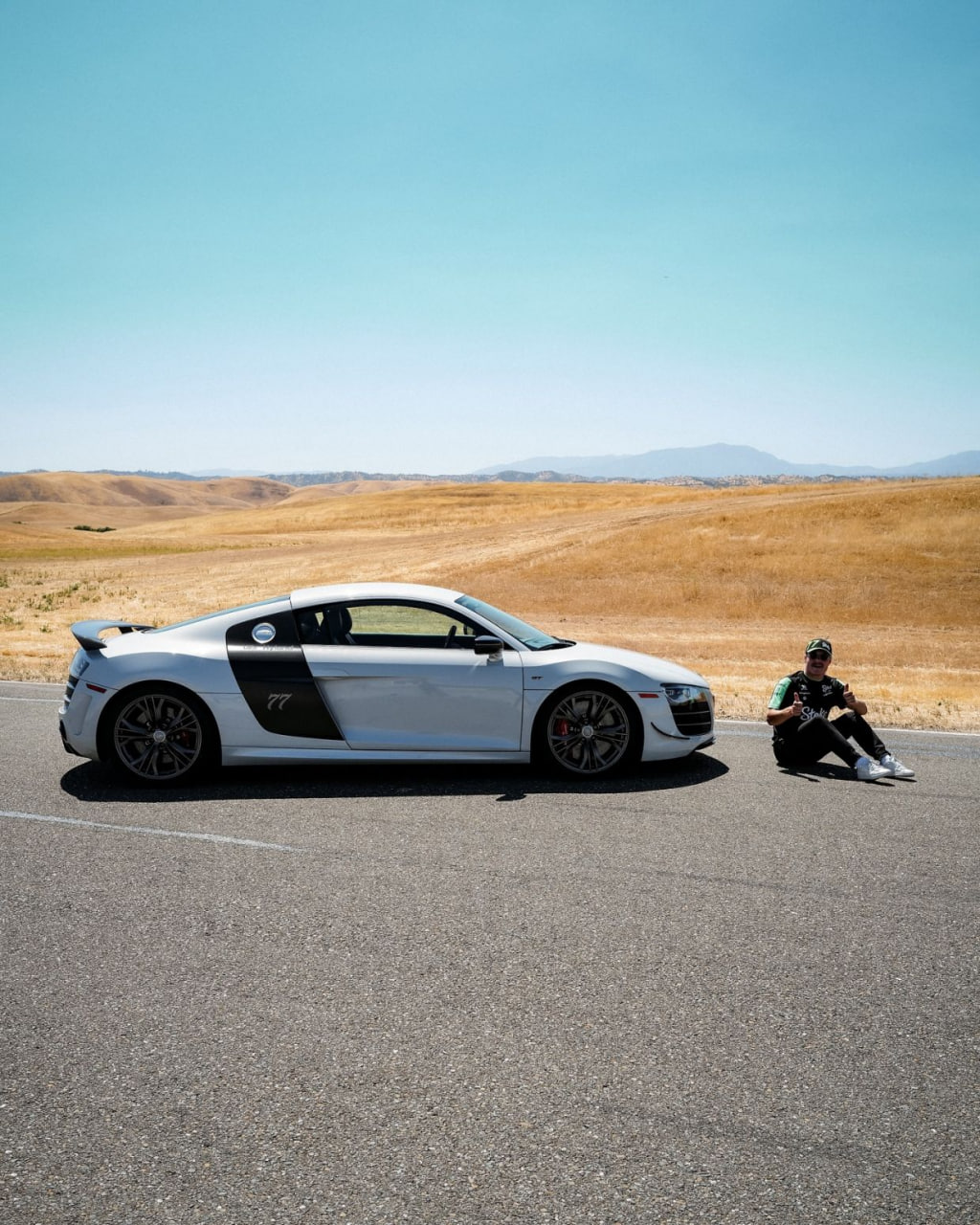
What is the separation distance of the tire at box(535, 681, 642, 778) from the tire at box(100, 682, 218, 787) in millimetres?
2385

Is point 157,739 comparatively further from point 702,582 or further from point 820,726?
point 702,582

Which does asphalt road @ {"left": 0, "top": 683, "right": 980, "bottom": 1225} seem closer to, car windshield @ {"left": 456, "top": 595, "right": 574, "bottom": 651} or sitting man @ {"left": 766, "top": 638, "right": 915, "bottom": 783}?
sitting man @ {"left": 766, "top": 638, "right": 915, "bottom": 783}

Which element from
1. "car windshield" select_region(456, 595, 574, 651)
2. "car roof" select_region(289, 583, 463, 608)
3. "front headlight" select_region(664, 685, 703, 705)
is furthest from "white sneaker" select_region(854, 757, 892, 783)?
"car roof" select_region(289, 583, 463, 608)

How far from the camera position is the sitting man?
7379 millimetres

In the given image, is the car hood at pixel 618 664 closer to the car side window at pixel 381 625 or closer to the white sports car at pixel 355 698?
the white sports car at pixel 355 698

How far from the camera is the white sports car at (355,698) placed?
707 cm

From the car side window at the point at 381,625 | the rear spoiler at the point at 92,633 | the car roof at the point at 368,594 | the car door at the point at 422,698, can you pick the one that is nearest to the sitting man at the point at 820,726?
the car door at the point at 422,698

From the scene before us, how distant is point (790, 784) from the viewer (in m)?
7.17

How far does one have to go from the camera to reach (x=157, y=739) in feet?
23.2

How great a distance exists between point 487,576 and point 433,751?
25.0 m

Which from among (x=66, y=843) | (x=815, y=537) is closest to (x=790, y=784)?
(x=66, y=843)

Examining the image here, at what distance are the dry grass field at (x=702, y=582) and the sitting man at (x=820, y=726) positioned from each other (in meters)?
2.51

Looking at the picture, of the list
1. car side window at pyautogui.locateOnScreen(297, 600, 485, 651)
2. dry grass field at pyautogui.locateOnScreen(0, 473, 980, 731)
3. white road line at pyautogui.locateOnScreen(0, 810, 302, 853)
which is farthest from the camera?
dry grass field at pyautogui.locateOnScreen(0, 473, 980, 731)

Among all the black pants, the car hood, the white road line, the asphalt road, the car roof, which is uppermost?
the car roof
